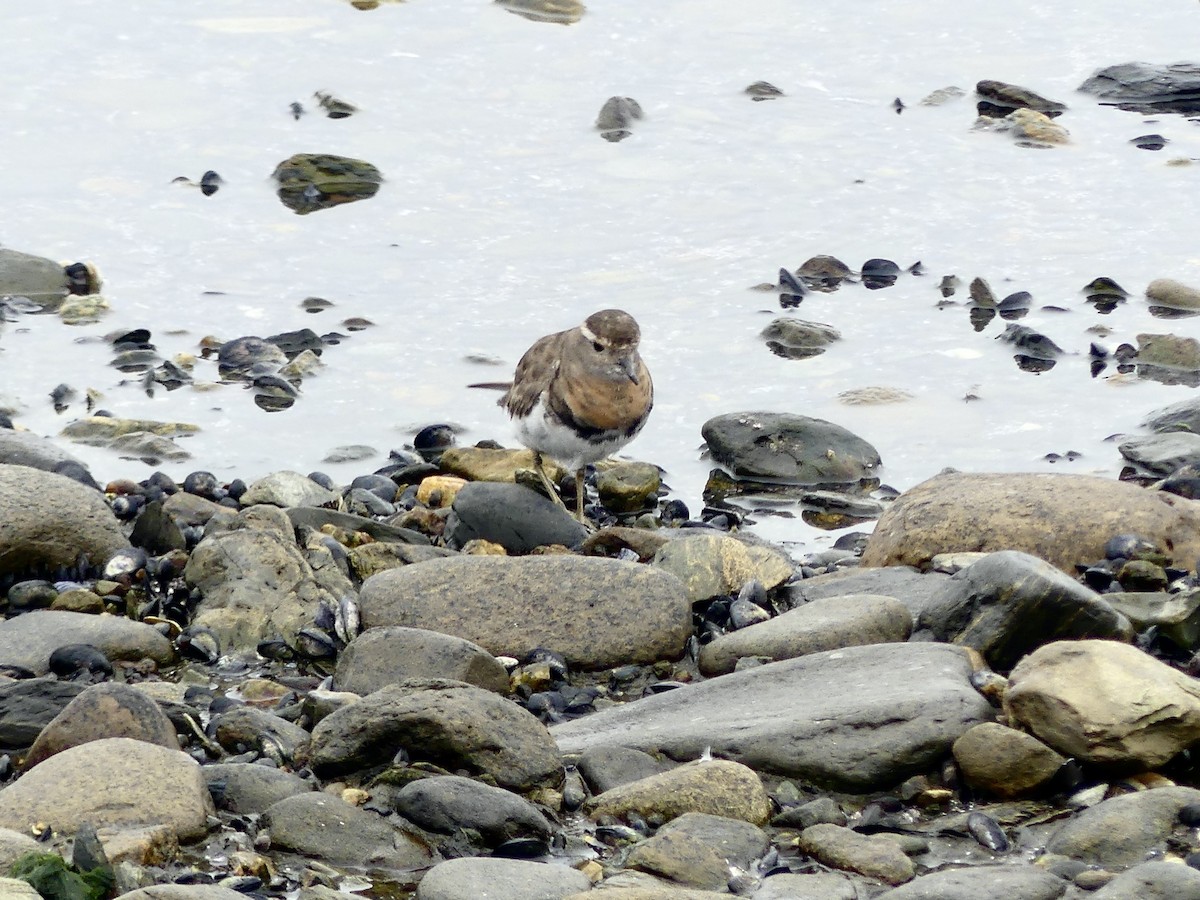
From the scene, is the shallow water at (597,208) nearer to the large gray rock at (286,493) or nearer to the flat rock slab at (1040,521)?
the large gray rock at (286,493)

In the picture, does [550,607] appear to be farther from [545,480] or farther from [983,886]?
[983,886]

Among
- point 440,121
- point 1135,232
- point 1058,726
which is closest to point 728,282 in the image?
point 1135,232

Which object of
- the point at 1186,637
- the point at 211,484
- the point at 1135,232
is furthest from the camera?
the point at 1135,232

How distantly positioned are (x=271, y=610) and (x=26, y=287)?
A: 6.54 meters

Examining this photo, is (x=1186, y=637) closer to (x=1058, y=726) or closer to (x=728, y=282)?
(x=1058, y=726)

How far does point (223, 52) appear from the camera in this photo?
18312 mm

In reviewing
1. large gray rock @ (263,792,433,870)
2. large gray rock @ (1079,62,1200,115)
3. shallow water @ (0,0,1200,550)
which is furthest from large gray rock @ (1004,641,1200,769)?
large gray rock @ (1079,62,1200,115)

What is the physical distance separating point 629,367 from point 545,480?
876mm

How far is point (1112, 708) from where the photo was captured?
217 inches

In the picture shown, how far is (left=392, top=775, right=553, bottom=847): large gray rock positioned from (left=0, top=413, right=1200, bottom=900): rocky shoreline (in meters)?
0.01

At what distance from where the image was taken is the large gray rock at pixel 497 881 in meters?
4.75

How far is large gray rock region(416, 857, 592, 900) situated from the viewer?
4.75 metres

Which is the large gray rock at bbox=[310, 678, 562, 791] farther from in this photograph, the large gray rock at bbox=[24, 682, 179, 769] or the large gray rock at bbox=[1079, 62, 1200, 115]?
the large gray rock at bbox=[1079, 62, 1200, 115]

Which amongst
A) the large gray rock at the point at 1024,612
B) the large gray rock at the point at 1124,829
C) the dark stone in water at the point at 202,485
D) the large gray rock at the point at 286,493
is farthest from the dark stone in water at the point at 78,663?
the large gray rock at the point at 1124,829
